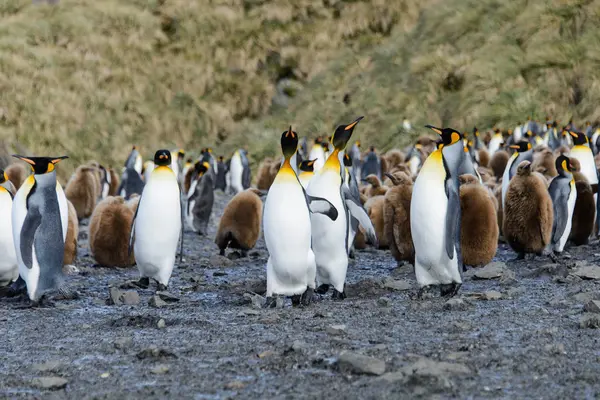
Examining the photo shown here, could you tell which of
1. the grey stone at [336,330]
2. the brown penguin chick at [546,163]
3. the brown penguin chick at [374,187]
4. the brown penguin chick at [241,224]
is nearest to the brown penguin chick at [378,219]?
the brown penguin chick at [241,224]

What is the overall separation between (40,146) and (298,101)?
30.4ft

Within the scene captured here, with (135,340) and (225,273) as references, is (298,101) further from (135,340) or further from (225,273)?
(135,340)

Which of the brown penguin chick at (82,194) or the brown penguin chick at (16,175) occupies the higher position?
the brown penguin chick at (16,175)

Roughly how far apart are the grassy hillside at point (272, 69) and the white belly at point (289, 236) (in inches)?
617

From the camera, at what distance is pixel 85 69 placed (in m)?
28.7

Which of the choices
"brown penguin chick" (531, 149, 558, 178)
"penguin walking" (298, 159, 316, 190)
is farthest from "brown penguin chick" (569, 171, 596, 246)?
"brown penguin chick" (531, 149, 558, 178)

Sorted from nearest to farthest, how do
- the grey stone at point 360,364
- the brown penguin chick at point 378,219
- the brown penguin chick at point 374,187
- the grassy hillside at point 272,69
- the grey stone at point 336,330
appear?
1. the grey stone at point 360,364
2. the grey stone at point 336,330
3. the brown penguin chick at point 378,219
4. the brown penguin chick at point 374,187
5. the grassy hillside at point 272,69

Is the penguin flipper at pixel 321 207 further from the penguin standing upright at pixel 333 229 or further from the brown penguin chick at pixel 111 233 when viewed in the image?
the brown penguin chick at pixel 111 233

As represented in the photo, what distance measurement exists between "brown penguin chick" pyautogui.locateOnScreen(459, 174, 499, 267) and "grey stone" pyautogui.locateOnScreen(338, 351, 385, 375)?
11.4 feet

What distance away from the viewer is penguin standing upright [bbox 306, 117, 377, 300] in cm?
638

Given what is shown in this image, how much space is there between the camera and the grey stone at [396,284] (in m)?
6.59

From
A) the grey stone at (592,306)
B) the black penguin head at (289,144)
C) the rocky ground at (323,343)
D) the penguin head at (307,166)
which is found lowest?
the rocky ground at (323,343)

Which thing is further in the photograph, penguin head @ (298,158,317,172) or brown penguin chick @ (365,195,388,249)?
brown penguin chick @ (365,195,388,249)

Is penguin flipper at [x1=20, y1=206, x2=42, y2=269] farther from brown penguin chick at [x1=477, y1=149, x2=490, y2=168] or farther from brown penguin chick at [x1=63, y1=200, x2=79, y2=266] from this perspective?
brown penguin chick at [x1=477, y1=149, x2=490, y2=168]
